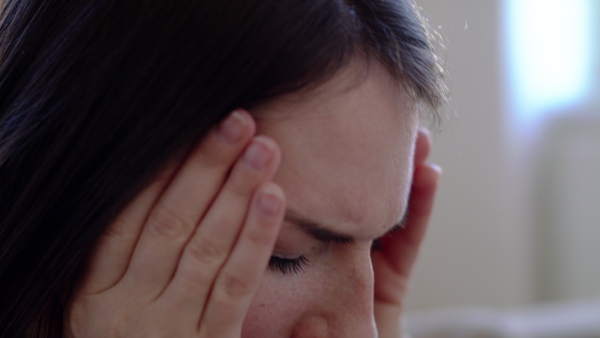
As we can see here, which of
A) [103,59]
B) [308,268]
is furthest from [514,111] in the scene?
[103,59]

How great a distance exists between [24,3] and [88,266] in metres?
0.31

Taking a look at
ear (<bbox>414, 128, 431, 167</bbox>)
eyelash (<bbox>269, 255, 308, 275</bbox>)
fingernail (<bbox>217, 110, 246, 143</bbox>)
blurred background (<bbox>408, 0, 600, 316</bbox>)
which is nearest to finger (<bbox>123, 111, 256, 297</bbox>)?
fingernail (<bbox>217, 110, 246, 143</bbox>)

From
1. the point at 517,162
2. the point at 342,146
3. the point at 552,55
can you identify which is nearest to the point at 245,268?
the point at 342,146

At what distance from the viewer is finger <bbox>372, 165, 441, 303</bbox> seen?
106cm

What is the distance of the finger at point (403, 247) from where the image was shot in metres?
1.06

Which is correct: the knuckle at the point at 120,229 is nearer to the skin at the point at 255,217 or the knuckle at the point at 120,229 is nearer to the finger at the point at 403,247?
the skin at the point at 255,217

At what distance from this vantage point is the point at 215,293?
2.03 ft

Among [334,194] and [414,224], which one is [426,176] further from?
[334,194]

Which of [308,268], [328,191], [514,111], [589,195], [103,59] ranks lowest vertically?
[589,195]

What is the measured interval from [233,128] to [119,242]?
165 millimetres

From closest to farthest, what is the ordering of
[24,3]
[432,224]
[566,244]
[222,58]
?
1. [222,58]
2. [24,3]
3. [432,224]
4. [566,244]

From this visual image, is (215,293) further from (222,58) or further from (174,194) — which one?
(222,58)

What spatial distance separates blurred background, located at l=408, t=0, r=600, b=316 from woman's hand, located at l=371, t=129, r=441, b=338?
1.09 metres

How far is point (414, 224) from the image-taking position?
108 cm
